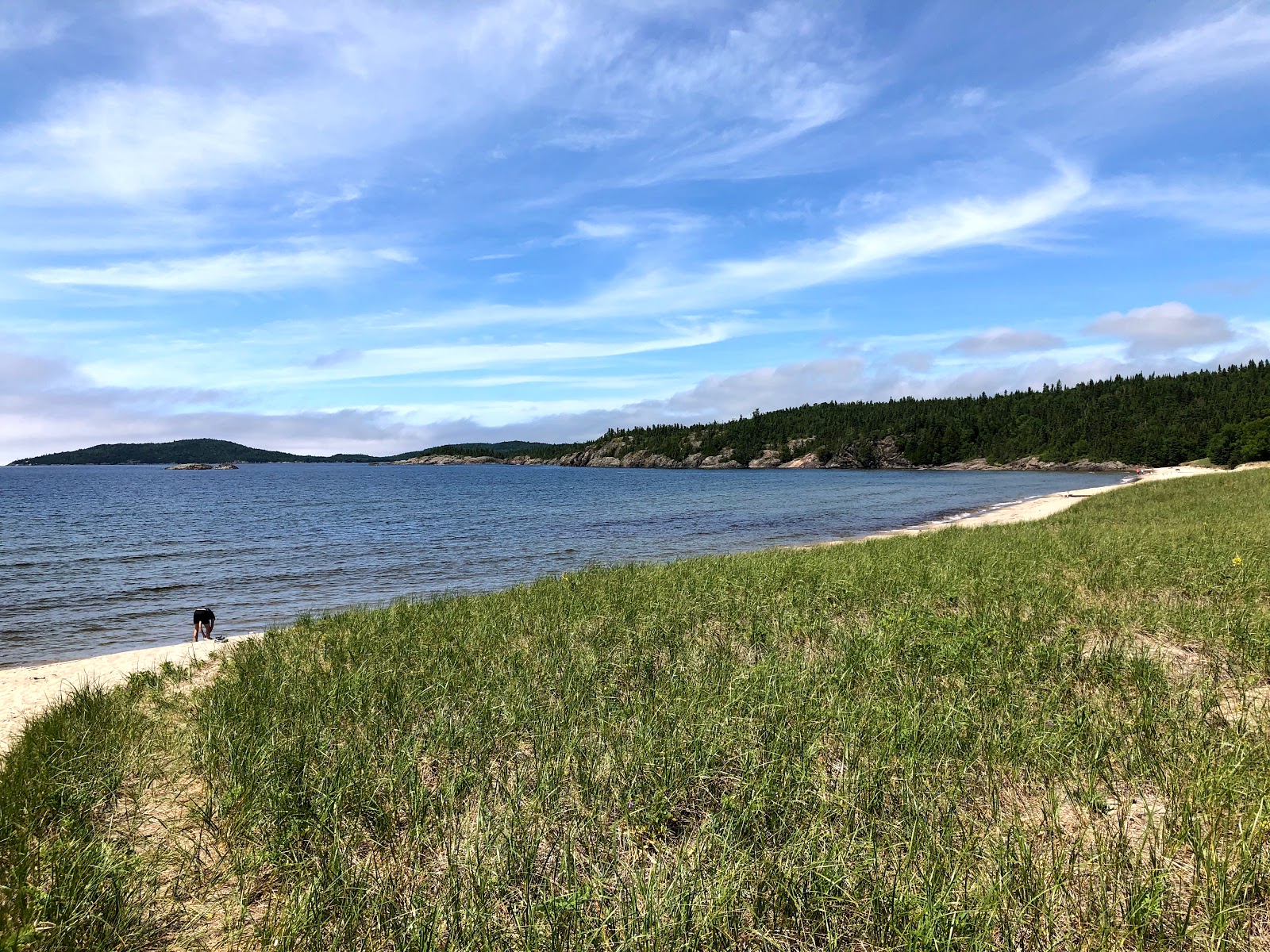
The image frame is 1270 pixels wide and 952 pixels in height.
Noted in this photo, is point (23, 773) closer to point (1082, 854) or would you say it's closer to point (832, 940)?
point (832, 940)

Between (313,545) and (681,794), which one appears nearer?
(681,794)

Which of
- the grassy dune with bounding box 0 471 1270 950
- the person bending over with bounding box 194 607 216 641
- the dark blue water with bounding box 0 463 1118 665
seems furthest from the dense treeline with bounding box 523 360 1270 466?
the person bending over with bounding box 194 607 216 641

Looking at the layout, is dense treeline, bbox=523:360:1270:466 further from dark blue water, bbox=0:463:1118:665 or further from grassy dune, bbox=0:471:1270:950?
grassy dune, bbox=0:471:1270:950

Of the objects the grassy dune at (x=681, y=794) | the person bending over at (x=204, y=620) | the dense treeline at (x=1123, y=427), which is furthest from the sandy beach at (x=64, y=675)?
the dense treeline at (x=1123, y=427)

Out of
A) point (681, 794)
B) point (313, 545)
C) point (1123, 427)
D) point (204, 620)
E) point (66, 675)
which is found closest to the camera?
point (681, 794)

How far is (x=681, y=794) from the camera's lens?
16.5 ft

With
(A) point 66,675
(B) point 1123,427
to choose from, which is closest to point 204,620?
(A) point 66,675

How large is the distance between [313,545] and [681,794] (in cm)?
3720

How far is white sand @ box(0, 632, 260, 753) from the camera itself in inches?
400

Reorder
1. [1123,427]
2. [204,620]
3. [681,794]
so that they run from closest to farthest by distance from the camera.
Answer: [681,794] → [204,620] → [1123,427]

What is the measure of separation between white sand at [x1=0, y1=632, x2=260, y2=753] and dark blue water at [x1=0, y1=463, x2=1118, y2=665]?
250 centimetres

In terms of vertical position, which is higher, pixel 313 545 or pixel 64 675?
pixel 313 545

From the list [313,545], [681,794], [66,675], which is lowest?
[66,675]

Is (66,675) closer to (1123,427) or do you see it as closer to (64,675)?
(64,675)
